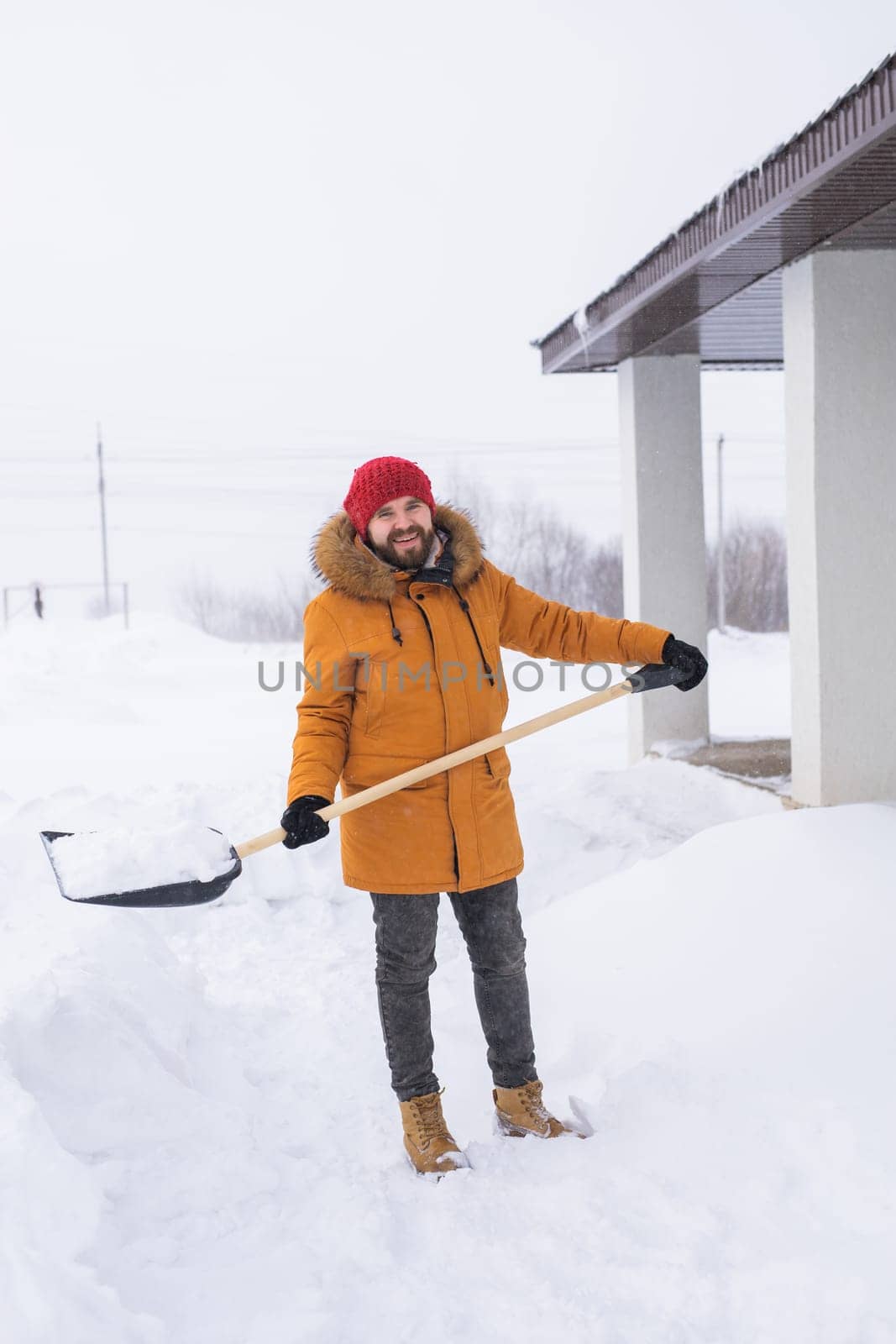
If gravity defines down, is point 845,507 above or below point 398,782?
above

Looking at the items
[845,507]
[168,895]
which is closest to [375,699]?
[168,895]

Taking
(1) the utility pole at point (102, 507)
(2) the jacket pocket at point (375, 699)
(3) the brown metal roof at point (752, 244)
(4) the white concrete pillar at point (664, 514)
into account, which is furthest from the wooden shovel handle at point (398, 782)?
(1) the utility pole at point (102, 507)

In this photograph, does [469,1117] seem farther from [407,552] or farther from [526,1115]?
[407,552]

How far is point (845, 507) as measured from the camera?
521 centimetres

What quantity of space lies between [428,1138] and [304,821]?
0.82 m

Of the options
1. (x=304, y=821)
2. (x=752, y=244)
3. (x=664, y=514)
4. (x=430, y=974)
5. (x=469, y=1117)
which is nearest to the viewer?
(x=304, y=821)

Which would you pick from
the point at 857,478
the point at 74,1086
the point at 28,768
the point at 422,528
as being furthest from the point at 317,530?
the point at 28,768

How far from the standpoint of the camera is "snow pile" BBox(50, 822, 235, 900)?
2.53 m

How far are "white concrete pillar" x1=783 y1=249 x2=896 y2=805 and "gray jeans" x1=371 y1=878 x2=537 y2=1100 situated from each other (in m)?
3.04

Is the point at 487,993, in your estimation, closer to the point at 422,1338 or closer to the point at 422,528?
the point at 422,1338

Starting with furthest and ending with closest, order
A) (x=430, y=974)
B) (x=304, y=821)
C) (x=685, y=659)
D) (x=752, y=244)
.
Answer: (x=752, y=244), (x=685, y=659), (x=430, y=974), (x=304, y=821)

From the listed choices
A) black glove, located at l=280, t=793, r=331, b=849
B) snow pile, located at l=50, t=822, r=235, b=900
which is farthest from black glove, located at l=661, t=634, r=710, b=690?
snow pile, located at l=50, t=822, r=235, b=900

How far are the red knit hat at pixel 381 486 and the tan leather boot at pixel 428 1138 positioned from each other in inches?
53.6

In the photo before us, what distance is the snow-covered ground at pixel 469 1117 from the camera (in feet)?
6.51
